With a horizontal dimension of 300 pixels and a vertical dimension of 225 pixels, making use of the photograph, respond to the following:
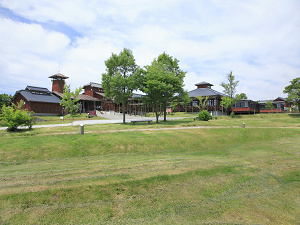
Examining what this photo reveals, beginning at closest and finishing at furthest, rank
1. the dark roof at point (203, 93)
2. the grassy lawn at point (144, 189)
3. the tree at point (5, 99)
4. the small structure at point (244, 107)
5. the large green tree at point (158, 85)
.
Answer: the grassy lawn at point (144, 189)
the large green tree at point (158, 85)
the tree at point (5, 99)
the dark roof at point (203, 93)
the small structure at point (244, 107)

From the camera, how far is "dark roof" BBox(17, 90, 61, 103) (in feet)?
140

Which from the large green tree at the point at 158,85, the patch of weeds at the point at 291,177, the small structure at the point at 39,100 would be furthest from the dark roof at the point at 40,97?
the patch of weeds at the point at 291,177

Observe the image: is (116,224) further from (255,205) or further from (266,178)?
(266,178)

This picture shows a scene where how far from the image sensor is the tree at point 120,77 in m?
25.5

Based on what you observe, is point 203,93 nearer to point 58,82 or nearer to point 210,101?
point 210,101

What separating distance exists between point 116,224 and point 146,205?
3.57 feet

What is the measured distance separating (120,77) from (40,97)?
99.4ft

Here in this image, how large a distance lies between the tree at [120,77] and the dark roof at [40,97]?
25489 millimetres

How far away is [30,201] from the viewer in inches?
213

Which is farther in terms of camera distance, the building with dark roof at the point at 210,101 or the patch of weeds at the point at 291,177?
the building with dark roof at the point at 210,101

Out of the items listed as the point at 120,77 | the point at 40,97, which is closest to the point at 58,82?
the point at 40,97

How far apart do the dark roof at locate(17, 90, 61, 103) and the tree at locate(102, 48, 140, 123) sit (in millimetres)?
25489

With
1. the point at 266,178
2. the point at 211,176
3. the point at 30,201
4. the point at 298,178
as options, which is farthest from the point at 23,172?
the point at 298,178

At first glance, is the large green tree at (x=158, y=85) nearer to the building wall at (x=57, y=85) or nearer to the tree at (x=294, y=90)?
the tree at (x=294, y=90)
